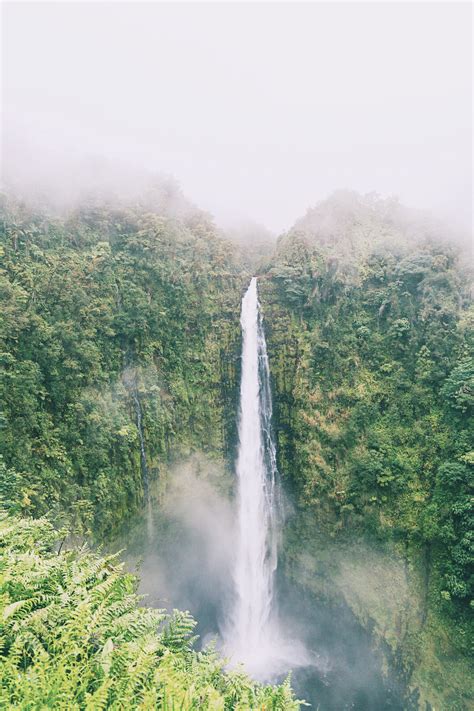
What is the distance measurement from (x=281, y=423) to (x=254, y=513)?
13.2ft

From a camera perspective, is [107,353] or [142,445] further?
[142,445]

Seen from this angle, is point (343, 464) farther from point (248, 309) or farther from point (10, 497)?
point (10, 497)

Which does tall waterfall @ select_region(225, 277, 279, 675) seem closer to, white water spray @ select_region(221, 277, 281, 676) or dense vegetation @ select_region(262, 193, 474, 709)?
white water spray @ select_region(221, 277, 281, 676)

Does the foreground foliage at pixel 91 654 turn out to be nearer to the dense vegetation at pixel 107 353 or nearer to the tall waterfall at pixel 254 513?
the dense vegetation at pixel 107 353

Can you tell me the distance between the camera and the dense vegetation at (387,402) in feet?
43.2

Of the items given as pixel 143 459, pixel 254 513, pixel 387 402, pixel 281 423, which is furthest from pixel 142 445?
pixel 387 402

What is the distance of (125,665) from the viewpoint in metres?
2.82

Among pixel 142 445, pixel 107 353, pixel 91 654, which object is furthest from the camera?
pixel 142 445

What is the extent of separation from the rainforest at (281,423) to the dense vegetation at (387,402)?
0.07 meters

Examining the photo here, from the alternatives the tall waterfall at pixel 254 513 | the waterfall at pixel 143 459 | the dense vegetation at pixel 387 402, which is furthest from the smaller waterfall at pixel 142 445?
the dense vegetation at pixel 387 402

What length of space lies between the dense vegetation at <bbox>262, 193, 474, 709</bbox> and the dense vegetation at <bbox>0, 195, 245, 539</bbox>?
309 cm

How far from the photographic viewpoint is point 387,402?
51.8 feet

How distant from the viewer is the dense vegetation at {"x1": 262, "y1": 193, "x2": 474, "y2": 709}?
13164 mm

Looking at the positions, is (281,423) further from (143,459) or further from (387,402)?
(143,459)
